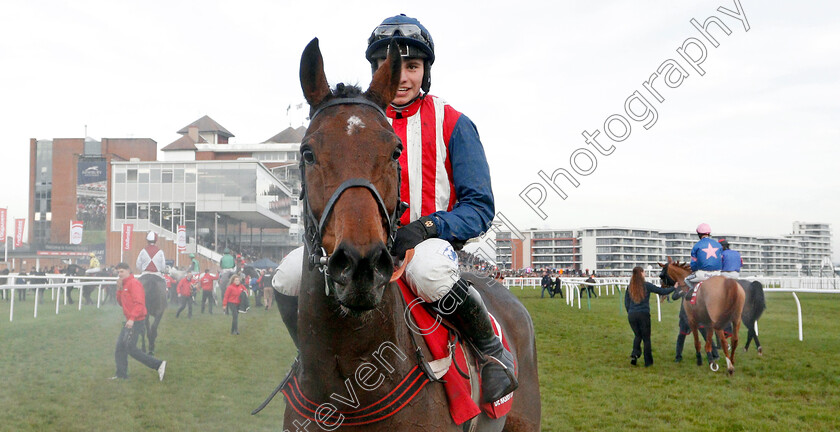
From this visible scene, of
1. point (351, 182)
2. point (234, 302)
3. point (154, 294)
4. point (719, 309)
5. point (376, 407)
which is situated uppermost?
point (351, 182)

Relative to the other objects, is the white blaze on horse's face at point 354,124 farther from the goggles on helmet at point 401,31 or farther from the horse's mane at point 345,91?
the goggles on helmet at point 401,31

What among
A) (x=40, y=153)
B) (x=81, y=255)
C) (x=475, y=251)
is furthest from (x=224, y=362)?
(x=40, y=153)

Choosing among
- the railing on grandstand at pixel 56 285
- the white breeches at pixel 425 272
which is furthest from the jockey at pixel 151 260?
the white breeches at pixel 425 272

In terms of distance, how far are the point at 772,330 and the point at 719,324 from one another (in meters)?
7.73

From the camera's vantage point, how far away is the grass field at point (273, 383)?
23.9 ft

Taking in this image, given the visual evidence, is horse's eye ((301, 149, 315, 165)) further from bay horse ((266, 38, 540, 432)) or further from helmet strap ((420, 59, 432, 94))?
helmet strap ((420, 59, 432, 94))

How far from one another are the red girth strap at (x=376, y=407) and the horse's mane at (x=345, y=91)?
43.4 inches

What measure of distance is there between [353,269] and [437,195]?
1.18 metres

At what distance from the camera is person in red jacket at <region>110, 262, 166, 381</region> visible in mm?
9523

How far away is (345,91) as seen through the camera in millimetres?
2236

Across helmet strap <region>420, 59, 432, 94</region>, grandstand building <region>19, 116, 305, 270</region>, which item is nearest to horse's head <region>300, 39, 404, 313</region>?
helmet strap <region>420, 59, 432, 94</region>

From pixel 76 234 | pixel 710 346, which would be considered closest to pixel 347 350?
pixel 710 346

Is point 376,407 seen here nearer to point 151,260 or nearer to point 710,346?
point 710,346

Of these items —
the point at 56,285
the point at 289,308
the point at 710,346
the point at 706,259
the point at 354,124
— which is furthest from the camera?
the point at 56,285
